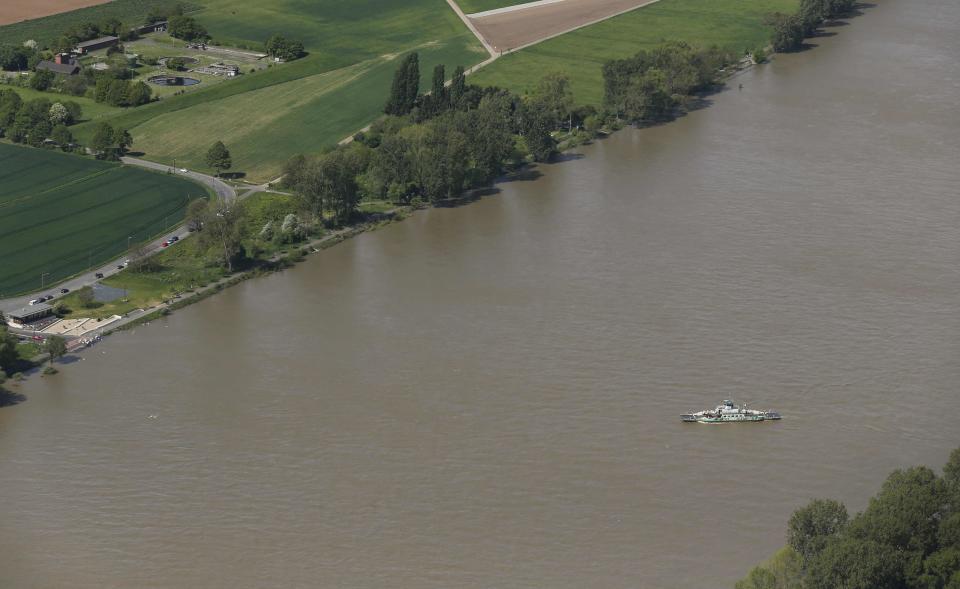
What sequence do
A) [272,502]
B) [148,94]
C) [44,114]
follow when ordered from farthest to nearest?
[148,94] → [44,114] → [272,502]

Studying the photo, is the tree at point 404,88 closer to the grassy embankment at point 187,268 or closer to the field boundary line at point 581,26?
the grassy embankment at point 187,268

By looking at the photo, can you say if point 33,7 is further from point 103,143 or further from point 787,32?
point 787,32

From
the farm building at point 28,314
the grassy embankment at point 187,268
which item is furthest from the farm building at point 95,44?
the farm building at point 28,314

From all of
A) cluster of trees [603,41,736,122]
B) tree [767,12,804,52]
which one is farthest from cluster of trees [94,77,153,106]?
tree [767,12,804,52]

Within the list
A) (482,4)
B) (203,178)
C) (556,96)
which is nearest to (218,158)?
(203,178)

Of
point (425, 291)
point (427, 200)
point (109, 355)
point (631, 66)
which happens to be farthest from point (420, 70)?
point (109, 355)

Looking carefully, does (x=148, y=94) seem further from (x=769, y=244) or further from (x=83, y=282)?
(x=769, y=244)
